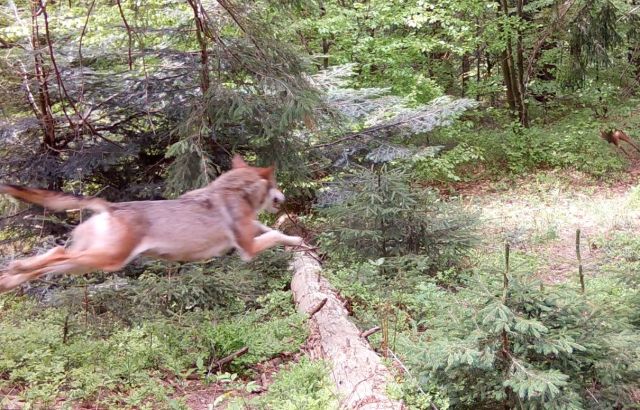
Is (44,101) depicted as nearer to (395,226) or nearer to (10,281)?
(395,226)

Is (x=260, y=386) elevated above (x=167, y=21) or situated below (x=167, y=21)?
below

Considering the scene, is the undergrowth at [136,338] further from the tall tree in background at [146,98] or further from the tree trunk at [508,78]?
the tree trunk at [508,78]

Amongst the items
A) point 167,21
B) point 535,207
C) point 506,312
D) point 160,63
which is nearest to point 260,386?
point 506,312

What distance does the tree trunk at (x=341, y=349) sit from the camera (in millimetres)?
4363

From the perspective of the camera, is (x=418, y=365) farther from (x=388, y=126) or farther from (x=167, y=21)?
(x=167, y=21)

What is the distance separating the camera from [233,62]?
23.1 feet

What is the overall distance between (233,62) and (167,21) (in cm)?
279

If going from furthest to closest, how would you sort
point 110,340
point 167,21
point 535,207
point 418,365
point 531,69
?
point 531,69
point 535,207
point 167,21
point 110,340
point 418,365

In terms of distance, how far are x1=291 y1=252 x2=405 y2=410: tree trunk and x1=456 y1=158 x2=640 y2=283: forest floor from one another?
3240mm

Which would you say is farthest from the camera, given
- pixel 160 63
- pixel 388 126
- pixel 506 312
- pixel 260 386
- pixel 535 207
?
pixel 535 207

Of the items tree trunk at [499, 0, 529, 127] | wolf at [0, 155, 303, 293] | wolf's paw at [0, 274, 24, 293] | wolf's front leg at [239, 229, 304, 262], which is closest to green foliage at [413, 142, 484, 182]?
tree trunk at [499, 0, 529, 127]

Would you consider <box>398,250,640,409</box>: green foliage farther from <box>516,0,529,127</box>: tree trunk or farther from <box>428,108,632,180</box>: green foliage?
<box>516,0,529,127</box>: tree trunk

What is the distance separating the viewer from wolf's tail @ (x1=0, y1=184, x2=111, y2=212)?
8.94 ft

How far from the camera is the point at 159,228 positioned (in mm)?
2965
